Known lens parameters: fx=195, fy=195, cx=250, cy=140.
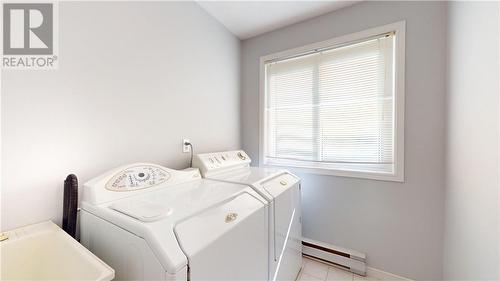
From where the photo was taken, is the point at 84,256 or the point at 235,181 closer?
the point at 84,256

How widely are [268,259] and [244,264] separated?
29 centimetres

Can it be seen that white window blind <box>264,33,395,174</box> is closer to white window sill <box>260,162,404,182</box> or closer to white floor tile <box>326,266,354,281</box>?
white window sill <box>260,162,404,182</box>

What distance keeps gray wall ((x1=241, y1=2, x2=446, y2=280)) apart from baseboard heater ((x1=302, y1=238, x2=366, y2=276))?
0.07 metres

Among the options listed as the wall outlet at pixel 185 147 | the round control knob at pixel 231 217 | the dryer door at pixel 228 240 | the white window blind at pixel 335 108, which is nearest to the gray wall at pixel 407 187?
the white window blind at pixel 335 108

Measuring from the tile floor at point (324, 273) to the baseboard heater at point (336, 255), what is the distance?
4cm

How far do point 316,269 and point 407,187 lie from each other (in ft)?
3.58

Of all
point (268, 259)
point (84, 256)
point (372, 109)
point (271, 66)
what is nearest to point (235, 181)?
point (268, 259)

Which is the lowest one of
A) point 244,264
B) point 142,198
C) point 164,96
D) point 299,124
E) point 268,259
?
point 268,259

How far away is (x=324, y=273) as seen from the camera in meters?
1.79

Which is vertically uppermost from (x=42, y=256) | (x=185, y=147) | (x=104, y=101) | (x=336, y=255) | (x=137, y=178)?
(x=104, y=101)

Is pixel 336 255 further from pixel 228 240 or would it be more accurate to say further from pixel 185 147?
pixel 185 147

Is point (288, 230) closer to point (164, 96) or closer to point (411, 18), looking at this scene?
point (164, 96)

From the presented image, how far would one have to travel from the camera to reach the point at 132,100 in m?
1.34

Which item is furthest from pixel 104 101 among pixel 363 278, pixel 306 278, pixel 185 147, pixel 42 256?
pixel 363 278
